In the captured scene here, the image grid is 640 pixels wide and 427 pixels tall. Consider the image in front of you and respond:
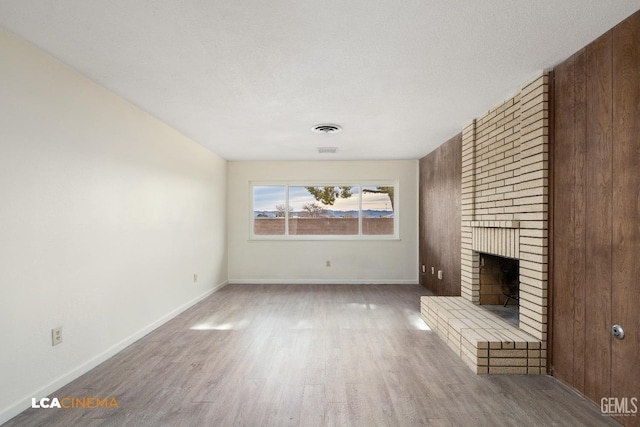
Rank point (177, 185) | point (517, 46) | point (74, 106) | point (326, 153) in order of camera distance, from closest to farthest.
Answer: point (517, 46)
point (74, 106)
point (177, 185)
point (326, 153)

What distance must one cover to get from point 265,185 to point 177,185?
2.36m

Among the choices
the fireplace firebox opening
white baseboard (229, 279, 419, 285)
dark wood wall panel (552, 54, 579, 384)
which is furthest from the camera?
white baseboard (229, 279, 419, 285)

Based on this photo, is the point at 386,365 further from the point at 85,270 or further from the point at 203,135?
the point at 203,135

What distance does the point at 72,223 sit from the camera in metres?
2.60

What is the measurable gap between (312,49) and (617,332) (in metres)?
2.54

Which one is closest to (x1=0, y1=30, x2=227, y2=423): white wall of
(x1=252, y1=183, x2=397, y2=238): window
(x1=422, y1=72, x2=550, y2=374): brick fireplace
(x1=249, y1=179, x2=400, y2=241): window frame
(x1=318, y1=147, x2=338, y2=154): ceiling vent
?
(x1=318, y1=147, x2=338, y2=154): ceiling vent

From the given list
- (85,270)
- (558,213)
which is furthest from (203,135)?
(558,213)

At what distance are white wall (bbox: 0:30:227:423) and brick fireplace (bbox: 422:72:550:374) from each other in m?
3.11

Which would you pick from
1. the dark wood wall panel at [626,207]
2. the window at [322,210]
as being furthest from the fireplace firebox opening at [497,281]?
the window at [322,210]

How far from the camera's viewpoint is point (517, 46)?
7.32 ft

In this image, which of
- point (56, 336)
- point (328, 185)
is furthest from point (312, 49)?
point (328, 185)

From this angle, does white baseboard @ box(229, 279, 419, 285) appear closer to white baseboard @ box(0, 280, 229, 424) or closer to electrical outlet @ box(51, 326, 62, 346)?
white baseboard @ box(0, 280, 229, 424)

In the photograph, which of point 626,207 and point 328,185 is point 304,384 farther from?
point 328,185

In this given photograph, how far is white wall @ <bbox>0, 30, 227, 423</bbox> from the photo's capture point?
2.11 meters
